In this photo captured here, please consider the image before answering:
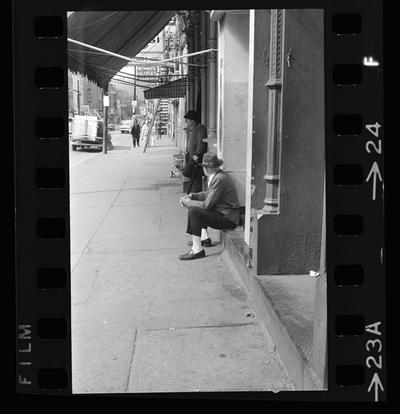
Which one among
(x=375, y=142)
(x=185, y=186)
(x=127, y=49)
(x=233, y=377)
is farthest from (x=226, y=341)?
(x=127, y=49)

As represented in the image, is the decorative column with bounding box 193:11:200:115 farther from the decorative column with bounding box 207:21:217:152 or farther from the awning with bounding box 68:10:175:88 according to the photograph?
the decorative column with bounding box 207:21:217:152

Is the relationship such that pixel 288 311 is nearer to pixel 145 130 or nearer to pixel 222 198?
pixel 222 198

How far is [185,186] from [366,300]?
721 cm

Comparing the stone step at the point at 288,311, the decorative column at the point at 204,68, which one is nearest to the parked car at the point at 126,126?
the decorative column at the point at 204,68

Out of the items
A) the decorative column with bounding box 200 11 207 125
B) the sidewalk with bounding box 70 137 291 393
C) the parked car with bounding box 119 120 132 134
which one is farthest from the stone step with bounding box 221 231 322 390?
the parked car with bounding box 119 120 132 134

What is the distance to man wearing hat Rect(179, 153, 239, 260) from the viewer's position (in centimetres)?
624

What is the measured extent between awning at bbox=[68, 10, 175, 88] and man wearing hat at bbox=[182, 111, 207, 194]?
177 cm

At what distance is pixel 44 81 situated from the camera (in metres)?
2.54

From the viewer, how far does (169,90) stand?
17.6 m

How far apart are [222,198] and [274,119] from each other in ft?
5.37

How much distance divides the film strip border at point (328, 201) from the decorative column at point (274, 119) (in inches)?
93.9

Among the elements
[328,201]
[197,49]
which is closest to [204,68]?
[197,49]

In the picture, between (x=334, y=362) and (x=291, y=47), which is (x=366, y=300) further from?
(x=291, y=47)

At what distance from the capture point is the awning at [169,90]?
1634 cm
